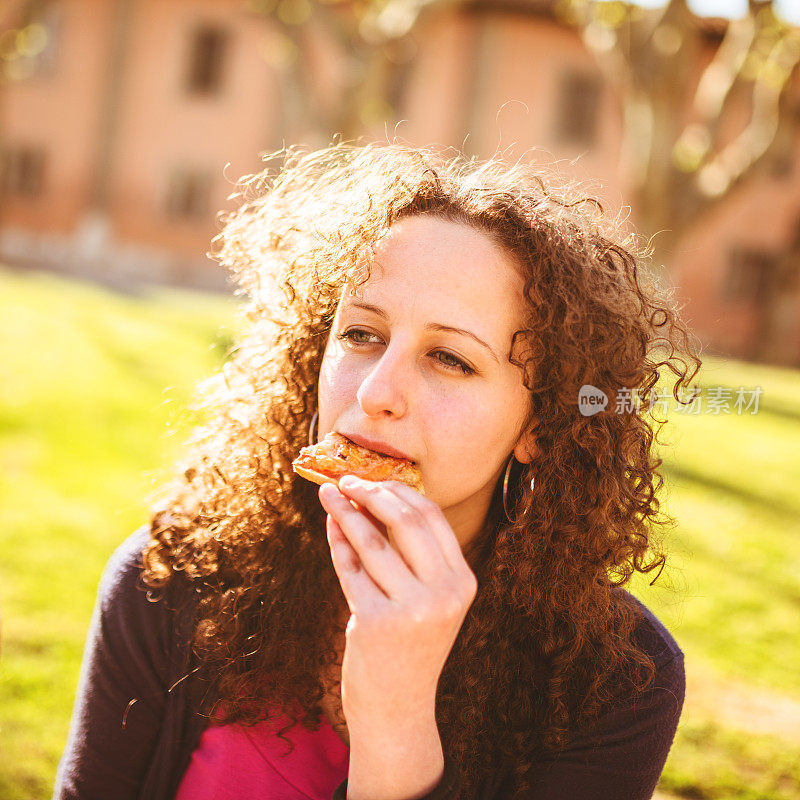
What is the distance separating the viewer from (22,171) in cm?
2766

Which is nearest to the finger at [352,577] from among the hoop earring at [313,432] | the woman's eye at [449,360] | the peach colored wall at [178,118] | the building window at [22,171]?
the woman's eye at [449,360]

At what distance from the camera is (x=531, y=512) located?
218cm

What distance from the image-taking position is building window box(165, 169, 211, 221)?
88.5 ft

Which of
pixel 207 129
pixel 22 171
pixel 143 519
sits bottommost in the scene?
pixel 143 519

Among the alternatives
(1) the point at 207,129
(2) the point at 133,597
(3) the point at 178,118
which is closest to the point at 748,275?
(1) the point at 207,129

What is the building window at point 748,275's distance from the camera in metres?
25.7

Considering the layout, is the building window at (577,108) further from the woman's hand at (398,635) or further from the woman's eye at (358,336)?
the woman's hand at (398,635)

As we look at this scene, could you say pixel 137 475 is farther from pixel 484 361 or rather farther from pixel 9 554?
pixel 484 361

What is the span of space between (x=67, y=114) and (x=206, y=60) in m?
4.61

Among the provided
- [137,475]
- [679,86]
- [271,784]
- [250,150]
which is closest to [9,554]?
[137,475]

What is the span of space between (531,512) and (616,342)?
1.56 ft

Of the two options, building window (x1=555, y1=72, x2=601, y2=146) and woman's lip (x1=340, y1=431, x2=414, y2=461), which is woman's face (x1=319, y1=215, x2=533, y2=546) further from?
building window (x1=555, y1=72, x2=601, y2=146)

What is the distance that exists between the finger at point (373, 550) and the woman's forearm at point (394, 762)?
0.26 metres

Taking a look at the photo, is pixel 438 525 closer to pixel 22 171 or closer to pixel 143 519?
pixel 143 519
